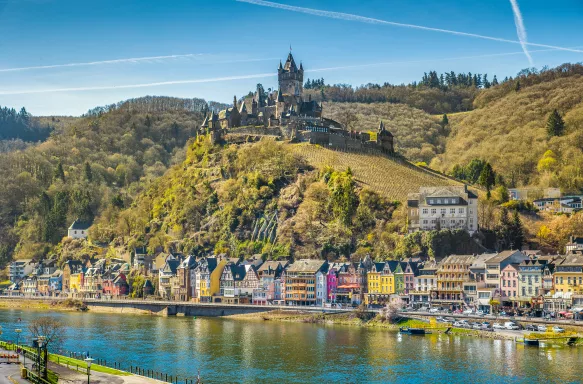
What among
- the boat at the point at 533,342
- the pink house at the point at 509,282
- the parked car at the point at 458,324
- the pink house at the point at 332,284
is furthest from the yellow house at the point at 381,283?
the boat at the point at 533,342

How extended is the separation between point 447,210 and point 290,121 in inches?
2204

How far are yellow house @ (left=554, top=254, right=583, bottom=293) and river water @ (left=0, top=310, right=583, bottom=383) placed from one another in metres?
18.1

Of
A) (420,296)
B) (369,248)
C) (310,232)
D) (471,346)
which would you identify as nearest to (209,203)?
(310,232)

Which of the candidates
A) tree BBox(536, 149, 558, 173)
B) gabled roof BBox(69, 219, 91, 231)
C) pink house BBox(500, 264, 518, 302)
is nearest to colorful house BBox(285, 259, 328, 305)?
pink house BBox(500, 264, 518, 302)

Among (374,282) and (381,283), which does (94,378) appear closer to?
(381,283)

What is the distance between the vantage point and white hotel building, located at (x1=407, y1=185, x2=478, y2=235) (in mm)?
130250

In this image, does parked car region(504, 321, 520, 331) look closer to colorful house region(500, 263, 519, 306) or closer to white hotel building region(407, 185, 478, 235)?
colorful house region(500, 263, 519, 306)

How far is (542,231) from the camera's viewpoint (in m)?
130

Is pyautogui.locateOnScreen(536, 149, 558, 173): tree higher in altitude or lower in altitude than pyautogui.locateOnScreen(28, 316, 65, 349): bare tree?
higher

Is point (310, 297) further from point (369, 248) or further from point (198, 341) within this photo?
point (198, 341)

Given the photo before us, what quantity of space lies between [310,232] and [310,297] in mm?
18660

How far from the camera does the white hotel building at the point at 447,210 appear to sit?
130250 mm

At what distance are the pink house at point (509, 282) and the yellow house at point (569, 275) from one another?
509 cm

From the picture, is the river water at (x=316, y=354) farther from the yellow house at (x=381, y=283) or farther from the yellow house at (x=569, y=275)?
the yellow house at (x=569, y=275)
